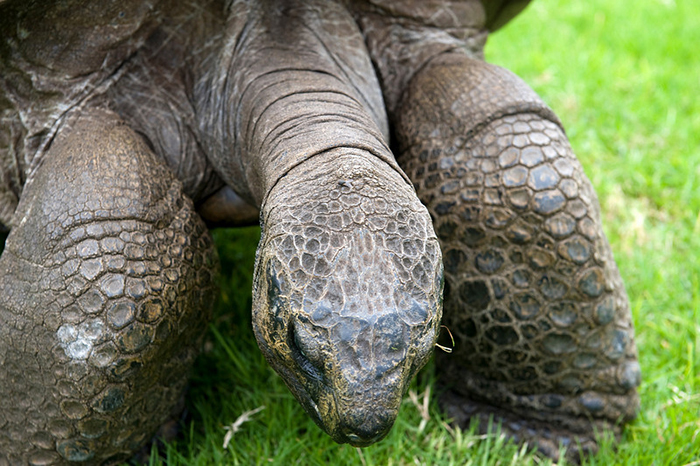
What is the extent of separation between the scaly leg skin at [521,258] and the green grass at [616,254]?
199 mm

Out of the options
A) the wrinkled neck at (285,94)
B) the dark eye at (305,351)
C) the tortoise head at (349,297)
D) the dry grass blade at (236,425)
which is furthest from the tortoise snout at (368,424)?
the dry grass blade at (236,425)

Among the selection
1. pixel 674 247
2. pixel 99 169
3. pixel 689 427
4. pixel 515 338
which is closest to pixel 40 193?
pixel 99 169

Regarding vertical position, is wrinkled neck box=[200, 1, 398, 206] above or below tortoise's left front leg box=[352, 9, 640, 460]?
above

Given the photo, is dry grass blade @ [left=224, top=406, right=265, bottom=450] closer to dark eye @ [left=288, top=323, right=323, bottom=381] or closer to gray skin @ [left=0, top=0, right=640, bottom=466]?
gray skin @ [left=0, top=0, right=640, bottom=466]

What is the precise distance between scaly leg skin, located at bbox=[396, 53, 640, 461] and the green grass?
0.65ft

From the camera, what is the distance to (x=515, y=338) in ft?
8.00

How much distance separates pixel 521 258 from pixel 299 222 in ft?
3.16

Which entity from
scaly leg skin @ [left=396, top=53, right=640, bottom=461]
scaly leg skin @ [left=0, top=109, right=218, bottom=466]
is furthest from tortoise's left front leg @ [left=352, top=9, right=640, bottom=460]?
scaly leg skin @ [left=0, top=109, right=218, bottom=466]

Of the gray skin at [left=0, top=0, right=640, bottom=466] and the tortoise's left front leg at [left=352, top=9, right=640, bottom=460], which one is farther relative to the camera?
the tortoise's left front leg at [left=352, top=9, right=640, bottom=460]

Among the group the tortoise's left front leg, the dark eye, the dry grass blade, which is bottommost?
the dry grass blade

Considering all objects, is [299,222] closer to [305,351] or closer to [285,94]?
[305,351]

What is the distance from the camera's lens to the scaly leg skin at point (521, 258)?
2326 mm

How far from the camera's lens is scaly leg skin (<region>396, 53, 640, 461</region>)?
2.33m

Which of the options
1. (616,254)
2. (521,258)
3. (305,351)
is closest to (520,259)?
A: (521,258)
